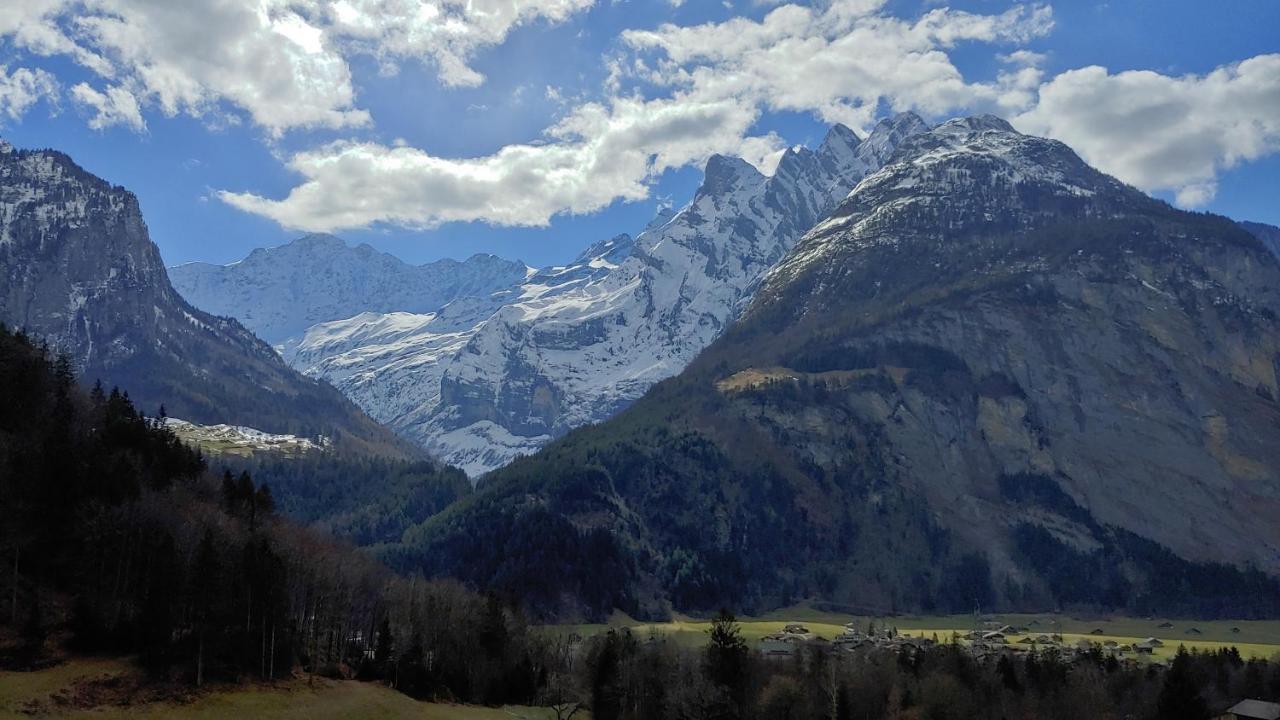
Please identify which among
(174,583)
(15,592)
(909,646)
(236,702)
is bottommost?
(909,646)

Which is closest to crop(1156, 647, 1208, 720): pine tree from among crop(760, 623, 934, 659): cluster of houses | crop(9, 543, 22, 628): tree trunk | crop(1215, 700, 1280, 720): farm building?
crop(1215, 700, 1280, 720): farm building

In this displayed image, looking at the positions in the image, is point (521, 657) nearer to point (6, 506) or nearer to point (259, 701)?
point (259, 701)

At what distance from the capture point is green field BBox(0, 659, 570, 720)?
6831 centimetres

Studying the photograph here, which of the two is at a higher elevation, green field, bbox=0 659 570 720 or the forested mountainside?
the forested mountainside

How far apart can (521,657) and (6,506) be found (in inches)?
2474

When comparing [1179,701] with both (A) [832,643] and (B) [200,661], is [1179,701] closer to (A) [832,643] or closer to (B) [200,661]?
(A) [832,643]

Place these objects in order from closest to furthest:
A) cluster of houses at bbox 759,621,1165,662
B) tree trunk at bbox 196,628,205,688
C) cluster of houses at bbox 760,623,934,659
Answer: tree trunk at bbox 196,628,205,688, cluster of houses at bbox 760,623,934,659, cluster of houses at bbox 759,621,1165,662

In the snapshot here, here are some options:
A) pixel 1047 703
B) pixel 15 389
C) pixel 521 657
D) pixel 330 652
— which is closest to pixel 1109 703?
pixel 1047 703

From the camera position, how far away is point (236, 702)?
79.1 metres

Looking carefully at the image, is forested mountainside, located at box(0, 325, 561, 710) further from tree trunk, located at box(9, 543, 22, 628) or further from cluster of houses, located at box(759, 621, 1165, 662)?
cluster of houses, located at box(759, 621, 1165, 662)

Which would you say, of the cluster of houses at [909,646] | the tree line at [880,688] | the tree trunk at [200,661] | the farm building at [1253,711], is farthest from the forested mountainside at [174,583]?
the farm building at [1253,711]

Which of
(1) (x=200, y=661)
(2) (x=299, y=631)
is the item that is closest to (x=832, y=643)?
(2) (x=299, y=631)

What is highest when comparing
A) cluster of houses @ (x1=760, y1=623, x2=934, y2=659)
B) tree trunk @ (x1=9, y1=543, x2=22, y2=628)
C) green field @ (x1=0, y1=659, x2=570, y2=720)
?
tree trunk @ (x1=9, y1=543, x2=22, y2=628)

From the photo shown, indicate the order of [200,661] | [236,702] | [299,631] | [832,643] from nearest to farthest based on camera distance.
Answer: [236,702], [200,661], [299,631], [832,643]
